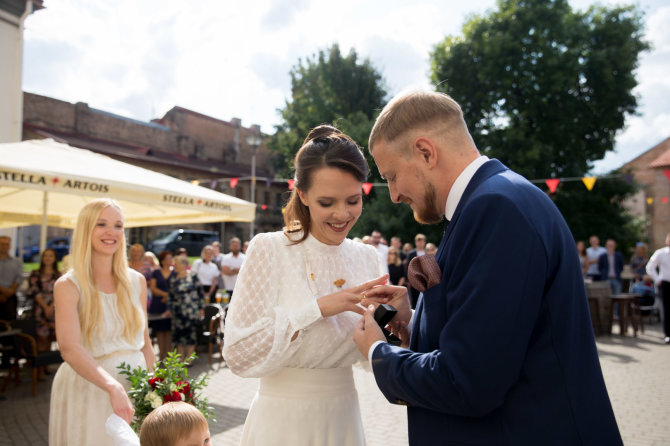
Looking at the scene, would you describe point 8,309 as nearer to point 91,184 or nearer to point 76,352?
point 91,184

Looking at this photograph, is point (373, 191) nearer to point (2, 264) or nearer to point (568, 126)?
point (568, 126)

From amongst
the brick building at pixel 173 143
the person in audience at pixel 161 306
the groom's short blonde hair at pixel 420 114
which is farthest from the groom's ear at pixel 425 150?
the brick building at pixel 173 143

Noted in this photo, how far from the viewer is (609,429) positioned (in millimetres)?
1301

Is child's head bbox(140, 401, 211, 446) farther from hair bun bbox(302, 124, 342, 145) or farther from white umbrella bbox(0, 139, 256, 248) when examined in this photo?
white umbrella bbox(0, 139, 256, 248)

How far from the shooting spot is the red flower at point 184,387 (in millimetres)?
2374

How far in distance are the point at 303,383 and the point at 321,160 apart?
939 millimetres

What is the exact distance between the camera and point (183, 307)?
8797mm

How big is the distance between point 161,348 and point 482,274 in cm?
867

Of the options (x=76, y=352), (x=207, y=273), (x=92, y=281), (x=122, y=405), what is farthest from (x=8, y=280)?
(x=122, y=405)

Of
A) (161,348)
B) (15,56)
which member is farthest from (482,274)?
(15,56)

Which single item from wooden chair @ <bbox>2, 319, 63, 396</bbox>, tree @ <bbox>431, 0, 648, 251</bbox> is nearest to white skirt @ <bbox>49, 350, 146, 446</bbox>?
wooden chair @ <bbox>2, 319, 63, 396</bbox>

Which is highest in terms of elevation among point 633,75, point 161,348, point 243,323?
point 633,75

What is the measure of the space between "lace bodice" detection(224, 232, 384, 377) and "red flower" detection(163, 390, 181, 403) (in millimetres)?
442

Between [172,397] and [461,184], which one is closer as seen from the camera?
[461,184]
